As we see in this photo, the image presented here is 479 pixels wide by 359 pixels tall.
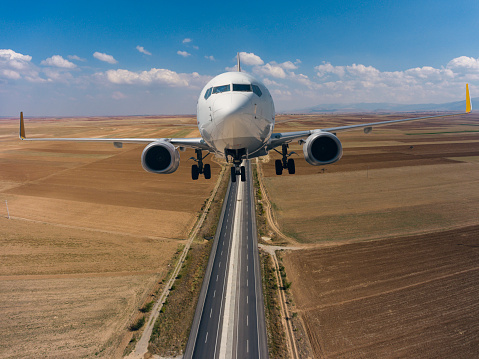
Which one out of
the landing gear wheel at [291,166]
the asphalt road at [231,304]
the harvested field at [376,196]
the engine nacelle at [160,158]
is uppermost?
the engine nacelle at [160,158]

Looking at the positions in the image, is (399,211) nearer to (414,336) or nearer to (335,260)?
(335,260)

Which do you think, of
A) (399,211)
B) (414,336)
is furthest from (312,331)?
(399,211)

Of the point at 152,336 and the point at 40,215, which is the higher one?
the point at 40,215

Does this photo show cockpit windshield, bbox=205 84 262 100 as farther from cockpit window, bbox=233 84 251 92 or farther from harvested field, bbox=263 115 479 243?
harvested field, bbox=263 115 479 243

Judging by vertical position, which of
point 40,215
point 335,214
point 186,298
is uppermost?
point 40,215

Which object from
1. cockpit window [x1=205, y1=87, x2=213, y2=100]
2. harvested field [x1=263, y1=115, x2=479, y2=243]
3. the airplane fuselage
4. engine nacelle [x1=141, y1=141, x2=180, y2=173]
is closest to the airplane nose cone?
the airplane fuselage

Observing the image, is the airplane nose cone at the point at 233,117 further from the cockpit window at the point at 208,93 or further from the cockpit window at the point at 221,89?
the cockpit window at the point at 208,93

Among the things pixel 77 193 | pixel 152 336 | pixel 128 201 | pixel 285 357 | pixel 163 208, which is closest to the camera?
pixel 285 357

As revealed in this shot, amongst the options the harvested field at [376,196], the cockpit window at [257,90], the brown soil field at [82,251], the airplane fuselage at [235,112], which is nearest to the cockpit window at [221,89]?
the airplane fuselage at [235,112]
